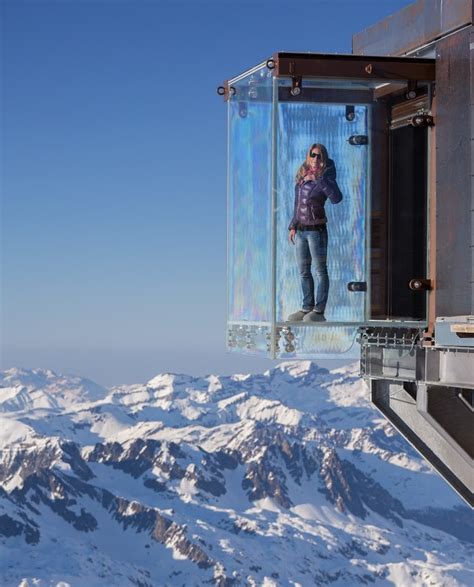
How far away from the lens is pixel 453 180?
40.9 ft

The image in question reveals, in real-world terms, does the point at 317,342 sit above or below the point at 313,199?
below

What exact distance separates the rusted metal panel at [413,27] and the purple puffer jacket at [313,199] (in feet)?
6.26

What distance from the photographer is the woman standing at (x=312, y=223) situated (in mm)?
13156

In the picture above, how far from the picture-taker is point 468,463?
14.2 meters

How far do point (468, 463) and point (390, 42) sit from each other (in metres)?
5.57

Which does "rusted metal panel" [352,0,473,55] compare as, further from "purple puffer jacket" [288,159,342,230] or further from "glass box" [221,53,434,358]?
"purple puffer jacket" [288,159,342,230]

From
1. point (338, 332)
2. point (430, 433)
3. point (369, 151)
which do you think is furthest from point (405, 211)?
point (430, 433)

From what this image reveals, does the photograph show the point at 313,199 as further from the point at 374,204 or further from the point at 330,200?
the point at 374,204

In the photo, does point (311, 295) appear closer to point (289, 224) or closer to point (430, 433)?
point (289, 224)

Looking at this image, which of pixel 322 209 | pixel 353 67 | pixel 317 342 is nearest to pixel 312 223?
pixel 322 209

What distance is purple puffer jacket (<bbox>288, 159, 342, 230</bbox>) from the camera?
43.1ft

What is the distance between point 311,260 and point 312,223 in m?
0.45

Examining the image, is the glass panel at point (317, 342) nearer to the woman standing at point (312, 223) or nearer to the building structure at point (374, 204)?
the building structure at point (374, 204)

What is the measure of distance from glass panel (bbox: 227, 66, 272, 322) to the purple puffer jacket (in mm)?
353
